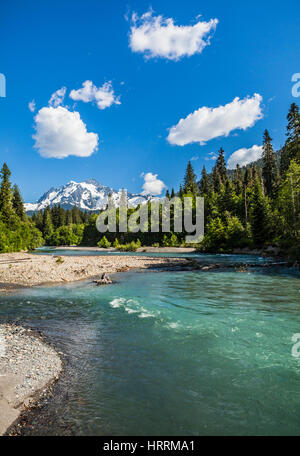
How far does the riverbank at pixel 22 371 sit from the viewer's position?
521 centimetres

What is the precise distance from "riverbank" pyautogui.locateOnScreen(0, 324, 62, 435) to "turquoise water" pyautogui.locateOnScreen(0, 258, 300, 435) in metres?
0.44

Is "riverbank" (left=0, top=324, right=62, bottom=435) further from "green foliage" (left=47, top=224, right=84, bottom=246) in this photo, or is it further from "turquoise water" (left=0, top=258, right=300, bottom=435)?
"green foliage" (left=47, top=224, right=84, bottom=246)

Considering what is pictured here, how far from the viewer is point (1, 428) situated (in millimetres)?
4547

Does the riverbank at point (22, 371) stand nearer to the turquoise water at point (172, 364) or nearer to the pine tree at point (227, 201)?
the turquoise water at point (172, 364)

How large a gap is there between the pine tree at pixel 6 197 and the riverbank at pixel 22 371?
2294 inches

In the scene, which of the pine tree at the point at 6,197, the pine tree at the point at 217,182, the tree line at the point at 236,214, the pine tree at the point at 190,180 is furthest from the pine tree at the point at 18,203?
the pine tree at the point at 217,182

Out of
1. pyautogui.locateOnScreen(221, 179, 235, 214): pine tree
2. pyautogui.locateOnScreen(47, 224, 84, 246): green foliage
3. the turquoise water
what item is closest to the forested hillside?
the turquoise water

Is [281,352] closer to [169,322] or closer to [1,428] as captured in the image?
[169,322]

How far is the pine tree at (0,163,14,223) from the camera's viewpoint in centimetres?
5986

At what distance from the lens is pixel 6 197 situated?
205 feet

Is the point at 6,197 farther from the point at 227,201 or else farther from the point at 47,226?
the point at 47,226
